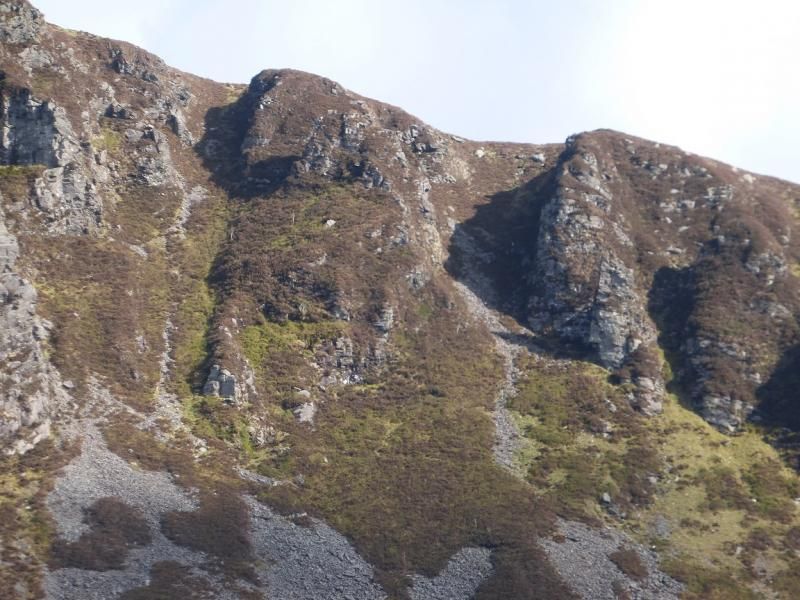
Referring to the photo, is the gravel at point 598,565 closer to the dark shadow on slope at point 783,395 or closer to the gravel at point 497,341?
the gravel at point 497,341

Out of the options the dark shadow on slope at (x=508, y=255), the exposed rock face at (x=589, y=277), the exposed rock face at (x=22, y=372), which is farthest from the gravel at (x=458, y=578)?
the dark shadow on slope at (x=508, y=255)

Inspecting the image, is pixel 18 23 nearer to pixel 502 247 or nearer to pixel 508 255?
pixel 502 247

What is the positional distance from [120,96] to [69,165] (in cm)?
2555

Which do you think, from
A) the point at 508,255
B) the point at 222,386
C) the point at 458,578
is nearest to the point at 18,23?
the point at 222,386

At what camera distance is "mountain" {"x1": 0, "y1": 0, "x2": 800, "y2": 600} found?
59.7 metres

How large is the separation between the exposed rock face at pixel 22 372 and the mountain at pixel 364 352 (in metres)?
0.25

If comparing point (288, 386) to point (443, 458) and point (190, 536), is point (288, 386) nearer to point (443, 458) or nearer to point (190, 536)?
point (443, 458)

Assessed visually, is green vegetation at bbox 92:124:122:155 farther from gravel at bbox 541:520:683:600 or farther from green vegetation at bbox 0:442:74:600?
gravel at bbox 541:520:683:600

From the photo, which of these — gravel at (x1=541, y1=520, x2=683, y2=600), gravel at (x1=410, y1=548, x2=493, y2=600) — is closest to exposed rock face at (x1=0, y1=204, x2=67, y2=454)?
gravel at (x1=410, y1=548, x2=493, y2=600)

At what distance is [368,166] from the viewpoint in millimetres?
108625

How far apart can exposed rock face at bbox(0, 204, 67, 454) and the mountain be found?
25cm

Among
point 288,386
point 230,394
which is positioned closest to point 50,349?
point 230,394

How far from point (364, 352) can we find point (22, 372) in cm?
3617

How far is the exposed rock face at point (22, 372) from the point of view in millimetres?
61562
